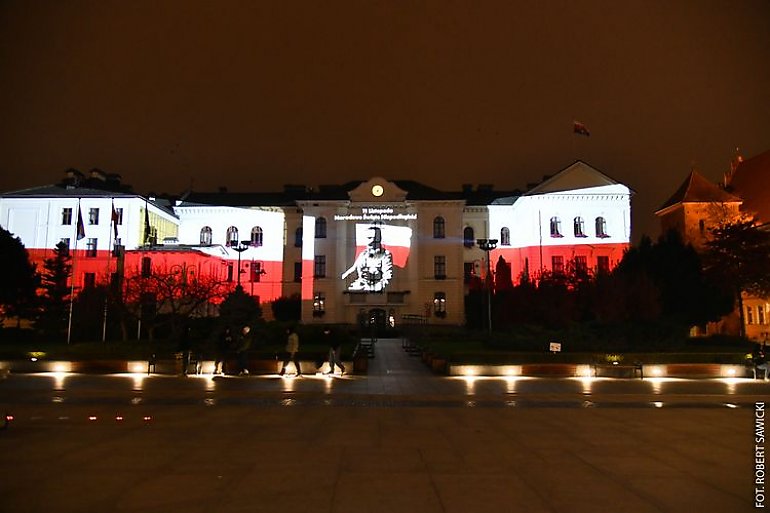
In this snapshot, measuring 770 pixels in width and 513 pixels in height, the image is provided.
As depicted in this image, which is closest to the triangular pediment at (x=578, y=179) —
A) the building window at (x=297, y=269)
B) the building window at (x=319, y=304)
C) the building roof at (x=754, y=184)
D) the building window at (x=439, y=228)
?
the building window at (x=439, y=228)

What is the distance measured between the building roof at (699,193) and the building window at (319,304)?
120ft

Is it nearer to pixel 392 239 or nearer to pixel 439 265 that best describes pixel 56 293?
pixel 392 239

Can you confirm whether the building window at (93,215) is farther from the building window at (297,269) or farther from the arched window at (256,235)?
the building window at (297,269)

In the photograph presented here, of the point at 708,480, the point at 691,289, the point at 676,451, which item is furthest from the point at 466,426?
the point at 691,289

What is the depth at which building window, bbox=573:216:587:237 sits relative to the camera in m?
57.4

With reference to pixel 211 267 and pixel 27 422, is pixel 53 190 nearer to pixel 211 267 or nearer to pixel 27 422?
pixel 211 267

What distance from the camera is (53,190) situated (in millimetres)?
57000

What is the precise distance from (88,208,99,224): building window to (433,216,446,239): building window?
32335mm

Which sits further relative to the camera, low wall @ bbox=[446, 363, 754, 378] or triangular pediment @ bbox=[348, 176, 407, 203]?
triangular pediment @ bbox=[348, 176, 407, 203]

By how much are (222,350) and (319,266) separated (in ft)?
125

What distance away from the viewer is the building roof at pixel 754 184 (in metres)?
59.6

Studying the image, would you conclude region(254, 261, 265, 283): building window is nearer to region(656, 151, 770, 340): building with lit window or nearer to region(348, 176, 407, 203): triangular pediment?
region(348, 176, 407, 203): triangular pediment

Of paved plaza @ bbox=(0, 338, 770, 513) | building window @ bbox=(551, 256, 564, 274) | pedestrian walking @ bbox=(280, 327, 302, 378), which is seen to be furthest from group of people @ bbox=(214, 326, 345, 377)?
building window @ bbox=(551, 256, 564, 274)

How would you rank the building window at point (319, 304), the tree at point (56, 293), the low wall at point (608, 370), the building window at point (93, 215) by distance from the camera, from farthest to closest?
the building window at point (319, 304) → the building window at point (93, 215) → the tree at point (56, 293) → the low wall at point (608, 370)
